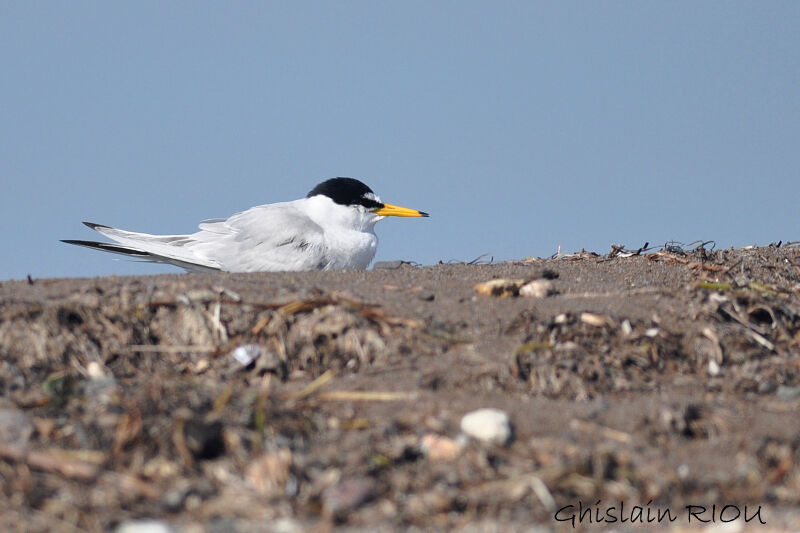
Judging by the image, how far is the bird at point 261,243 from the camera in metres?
6.86

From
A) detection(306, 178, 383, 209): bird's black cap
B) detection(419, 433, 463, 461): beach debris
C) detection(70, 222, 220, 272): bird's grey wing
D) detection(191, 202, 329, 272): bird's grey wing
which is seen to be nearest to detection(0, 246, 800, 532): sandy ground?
detection(419, 433, 463, 461): beach debris

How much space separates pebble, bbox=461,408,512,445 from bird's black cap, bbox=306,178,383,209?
15.9 feet

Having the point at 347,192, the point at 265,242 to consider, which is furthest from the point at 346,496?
the point at 347,192

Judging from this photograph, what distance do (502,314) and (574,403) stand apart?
0.95 m

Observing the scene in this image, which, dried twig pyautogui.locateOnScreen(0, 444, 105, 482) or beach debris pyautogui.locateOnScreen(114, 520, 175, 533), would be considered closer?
beach debris pyautogui.locateOnScreen(114, 520, 175, 533)

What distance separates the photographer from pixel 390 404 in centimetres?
349

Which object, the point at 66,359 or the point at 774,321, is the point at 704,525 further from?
the point at 66,359

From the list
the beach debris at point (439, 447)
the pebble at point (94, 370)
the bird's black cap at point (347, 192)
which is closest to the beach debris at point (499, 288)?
the beach debris at point (439, 447)

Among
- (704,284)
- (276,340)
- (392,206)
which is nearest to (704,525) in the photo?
(276,340)

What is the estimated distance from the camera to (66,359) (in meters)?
4.09

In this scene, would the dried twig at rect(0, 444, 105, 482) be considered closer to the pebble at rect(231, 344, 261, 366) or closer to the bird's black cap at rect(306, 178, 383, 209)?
the pebble at rect(231, 344, 261, 366)

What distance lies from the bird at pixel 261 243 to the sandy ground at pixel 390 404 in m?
1.53

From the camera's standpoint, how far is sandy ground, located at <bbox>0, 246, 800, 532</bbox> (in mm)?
2840

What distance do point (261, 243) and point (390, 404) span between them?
144 inches
